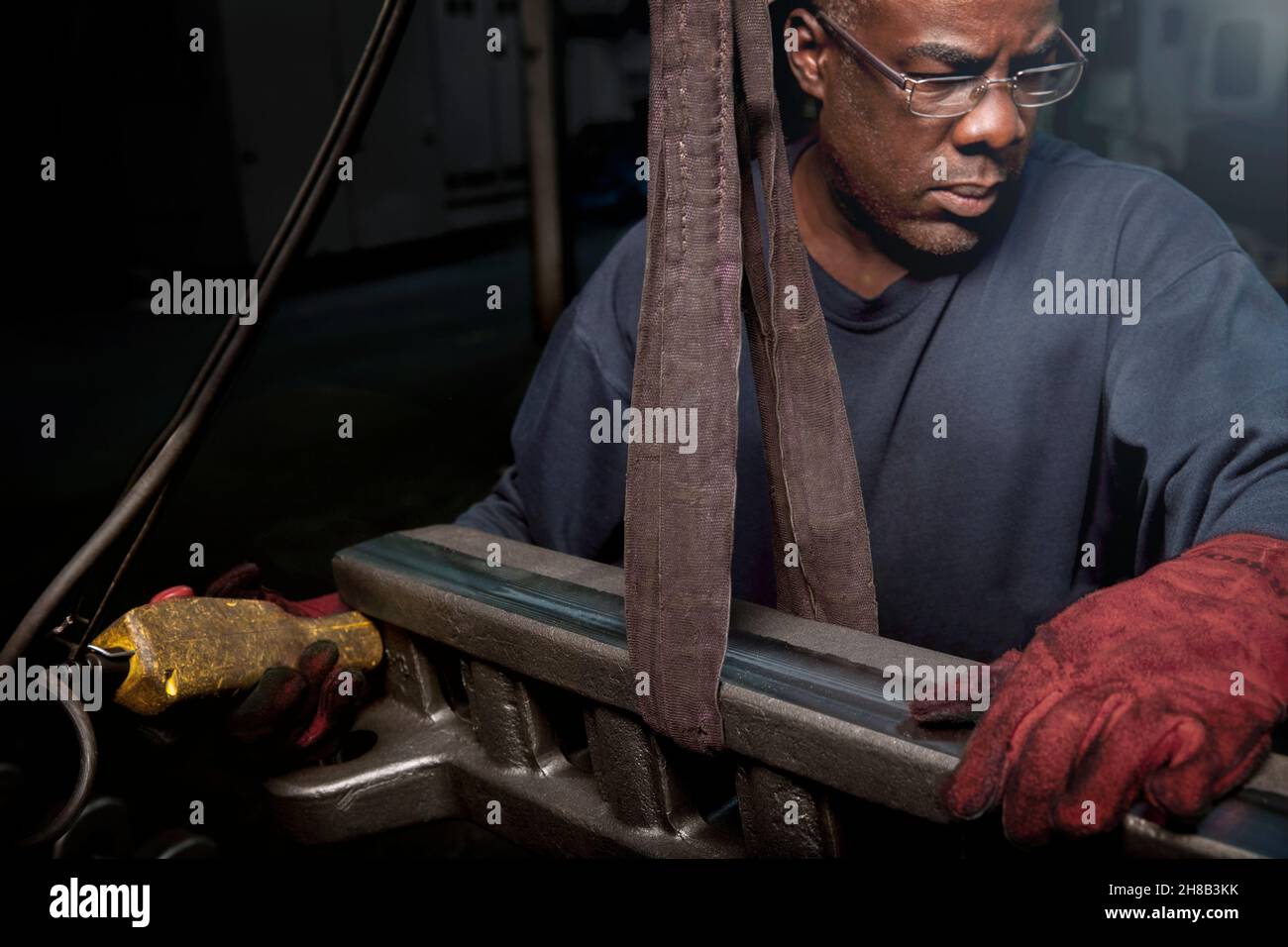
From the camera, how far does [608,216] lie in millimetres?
7898

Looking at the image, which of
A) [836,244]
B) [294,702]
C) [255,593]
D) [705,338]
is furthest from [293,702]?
[836,244]

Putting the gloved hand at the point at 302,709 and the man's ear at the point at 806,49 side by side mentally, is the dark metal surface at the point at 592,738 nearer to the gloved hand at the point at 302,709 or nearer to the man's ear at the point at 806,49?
the gloved hand at the point at 302,709

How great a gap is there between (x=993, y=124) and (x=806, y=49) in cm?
29

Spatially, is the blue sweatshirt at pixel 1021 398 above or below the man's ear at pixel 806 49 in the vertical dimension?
below

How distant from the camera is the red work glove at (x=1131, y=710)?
0.96 meters

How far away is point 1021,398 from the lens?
170cm

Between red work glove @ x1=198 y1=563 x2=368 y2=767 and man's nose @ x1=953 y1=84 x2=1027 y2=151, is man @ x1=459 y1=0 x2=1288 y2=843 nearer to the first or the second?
man's nose @ x1=953 y1=84 x2=1027 y2=151

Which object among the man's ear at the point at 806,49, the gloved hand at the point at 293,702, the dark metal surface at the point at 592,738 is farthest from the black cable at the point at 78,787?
the man's ear at the point at 806,49

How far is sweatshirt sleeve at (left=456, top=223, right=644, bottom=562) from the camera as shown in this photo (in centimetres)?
188

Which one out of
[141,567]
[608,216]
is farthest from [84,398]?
[608,216]

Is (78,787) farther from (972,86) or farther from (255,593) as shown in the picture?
(972,86)

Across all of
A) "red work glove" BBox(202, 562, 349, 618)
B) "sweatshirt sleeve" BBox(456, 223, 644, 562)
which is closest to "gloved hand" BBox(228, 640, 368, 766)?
"red work glove" BBox(202, 562, 349, 618)

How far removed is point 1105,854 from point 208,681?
1013 mm

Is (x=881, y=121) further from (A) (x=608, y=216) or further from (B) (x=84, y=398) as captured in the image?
(A) (x=608, y=216)
